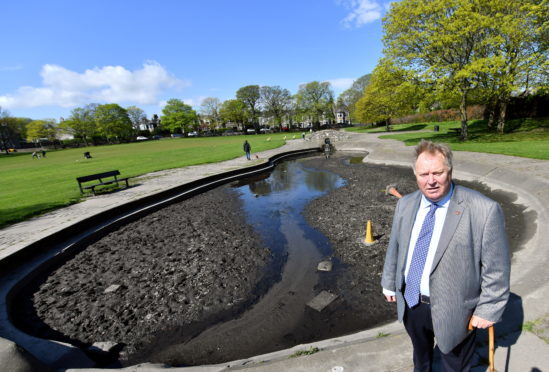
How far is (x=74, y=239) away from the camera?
8250mm

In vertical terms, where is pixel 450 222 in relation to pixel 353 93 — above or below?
below

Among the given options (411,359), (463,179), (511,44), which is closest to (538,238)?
(411,359)

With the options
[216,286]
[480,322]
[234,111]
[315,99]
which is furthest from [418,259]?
[234,111]

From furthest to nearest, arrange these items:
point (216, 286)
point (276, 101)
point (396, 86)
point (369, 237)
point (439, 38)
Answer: point (276, 101)
point (396, 86)
point (439, 38)
point (369, 237)
point (216, 286)

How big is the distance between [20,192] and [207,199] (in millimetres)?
12457

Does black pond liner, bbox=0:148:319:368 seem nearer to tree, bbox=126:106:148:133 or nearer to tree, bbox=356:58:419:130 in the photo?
tree, bbox=356:58:419:130

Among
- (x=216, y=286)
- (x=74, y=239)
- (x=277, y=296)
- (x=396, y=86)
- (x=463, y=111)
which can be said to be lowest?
(x=277, y=296)

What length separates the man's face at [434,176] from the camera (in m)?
1.86

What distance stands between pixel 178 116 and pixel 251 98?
27450 millimetres

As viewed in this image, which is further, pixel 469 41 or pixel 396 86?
pixel 396 86

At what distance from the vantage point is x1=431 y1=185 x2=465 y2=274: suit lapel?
1830mm

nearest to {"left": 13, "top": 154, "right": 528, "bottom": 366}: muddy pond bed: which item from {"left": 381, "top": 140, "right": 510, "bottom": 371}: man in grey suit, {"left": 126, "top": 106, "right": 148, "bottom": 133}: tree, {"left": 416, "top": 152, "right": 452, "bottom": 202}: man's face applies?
{"left": 381, "top": 140, "right": 510, "bottom": 371}: man in grey suit

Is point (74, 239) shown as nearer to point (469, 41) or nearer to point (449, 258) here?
point (449, 258)

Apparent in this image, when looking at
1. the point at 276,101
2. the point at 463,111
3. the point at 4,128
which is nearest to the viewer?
the point at 463,111
